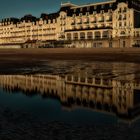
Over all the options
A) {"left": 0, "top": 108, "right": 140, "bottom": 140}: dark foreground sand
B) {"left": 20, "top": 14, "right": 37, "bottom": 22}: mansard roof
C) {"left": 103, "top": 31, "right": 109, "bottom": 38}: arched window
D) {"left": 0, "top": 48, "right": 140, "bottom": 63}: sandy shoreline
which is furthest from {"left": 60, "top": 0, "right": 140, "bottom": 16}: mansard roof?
{"left": 0, "top": 108, "right": 140, "bottom": 140}: dark foreground sand

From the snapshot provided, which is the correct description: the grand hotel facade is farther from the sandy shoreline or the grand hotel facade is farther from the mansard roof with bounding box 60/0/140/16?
the sandy shoreline

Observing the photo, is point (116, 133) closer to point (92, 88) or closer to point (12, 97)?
point (12, 97)

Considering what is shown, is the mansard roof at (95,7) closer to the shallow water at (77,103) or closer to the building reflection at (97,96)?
the building reflection at (97,96)

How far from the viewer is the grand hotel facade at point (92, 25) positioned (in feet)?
323

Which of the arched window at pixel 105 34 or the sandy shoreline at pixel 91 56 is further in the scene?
the arched window at pixel 105 34

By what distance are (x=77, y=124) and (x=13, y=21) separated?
153 metres

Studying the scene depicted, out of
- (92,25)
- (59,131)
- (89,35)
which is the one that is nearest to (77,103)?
(59,131)

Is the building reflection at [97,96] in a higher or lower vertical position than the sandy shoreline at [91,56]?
lower

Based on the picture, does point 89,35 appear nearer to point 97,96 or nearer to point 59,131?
point 97,96

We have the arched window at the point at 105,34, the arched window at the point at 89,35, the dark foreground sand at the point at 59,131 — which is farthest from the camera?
the arched window at the point at 89,35

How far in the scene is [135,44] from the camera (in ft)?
313

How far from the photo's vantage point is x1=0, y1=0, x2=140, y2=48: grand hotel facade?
3873 inches

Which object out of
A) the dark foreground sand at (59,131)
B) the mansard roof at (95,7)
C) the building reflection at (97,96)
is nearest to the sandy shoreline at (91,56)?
the building reflection at (97,96)

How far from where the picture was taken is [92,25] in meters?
109
